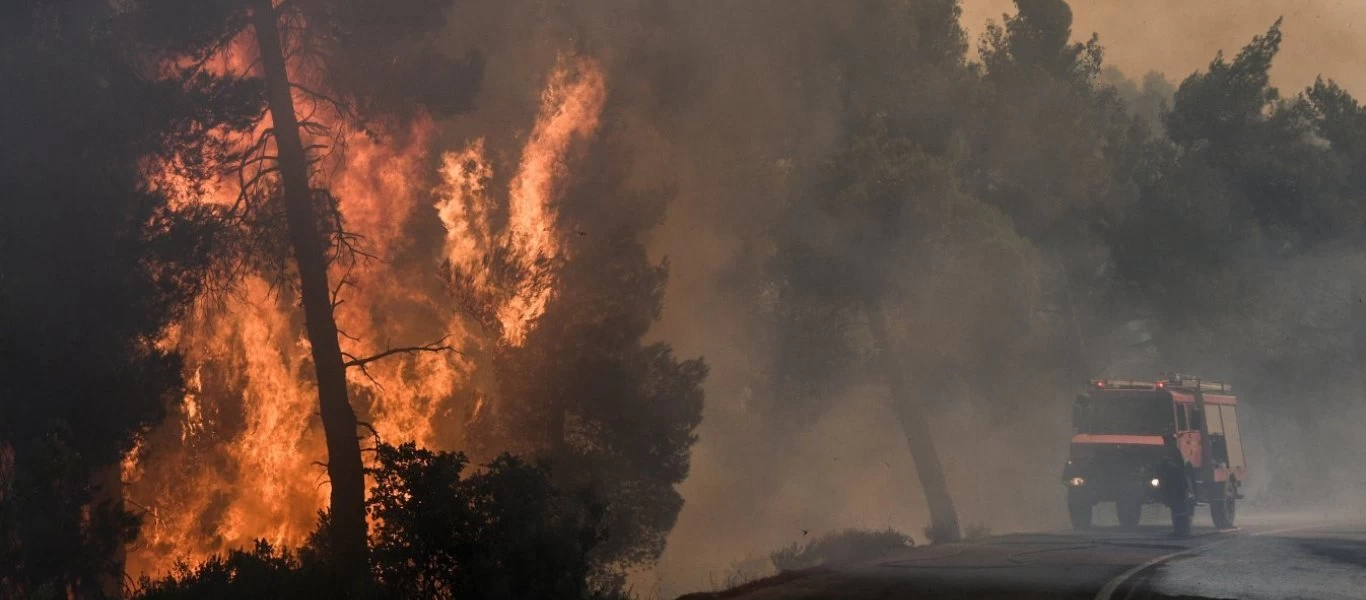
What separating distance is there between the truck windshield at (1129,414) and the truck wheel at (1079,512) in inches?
65.4

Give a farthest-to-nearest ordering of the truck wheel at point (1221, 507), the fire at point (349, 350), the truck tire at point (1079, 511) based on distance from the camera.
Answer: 1. the truck wheel at point (1221, 507)
2. the truck tire at point (1079, 511)
3. the fire at point (349, 350)

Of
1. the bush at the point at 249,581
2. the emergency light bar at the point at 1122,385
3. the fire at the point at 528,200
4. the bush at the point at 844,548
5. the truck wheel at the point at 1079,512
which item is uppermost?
the fire at the point at 528,200

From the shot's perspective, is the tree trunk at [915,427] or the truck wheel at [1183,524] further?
the tree trunk at [915,427]

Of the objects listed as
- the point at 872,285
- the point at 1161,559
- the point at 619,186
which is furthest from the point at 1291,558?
the point at 619,186

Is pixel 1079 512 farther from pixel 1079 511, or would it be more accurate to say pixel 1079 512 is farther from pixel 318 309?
pixel 318 309

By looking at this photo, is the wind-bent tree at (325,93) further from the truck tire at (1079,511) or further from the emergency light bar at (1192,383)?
the emergency light bar at (1192,383)

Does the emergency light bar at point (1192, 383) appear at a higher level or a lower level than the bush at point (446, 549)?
higher

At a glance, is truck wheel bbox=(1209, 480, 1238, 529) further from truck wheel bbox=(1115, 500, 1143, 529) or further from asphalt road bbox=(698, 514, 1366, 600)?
asphalt road bbox=(698, 514, 1366, 600)

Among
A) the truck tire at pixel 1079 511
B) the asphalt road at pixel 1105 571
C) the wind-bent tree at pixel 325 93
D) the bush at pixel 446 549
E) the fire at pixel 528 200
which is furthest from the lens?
the truck tire at pixel 1079 511

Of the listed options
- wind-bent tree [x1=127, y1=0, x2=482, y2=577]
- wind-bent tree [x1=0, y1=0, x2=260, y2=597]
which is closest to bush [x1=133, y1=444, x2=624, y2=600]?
wind-bent tree [x1=127, y1=0, x2=482, y2=577]

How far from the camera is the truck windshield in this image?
3116cm

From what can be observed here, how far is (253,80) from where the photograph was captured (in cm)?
1928

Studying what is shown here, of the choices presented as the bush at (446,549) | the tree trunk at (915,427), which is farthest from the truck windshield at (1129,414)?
the bush at (446,549)

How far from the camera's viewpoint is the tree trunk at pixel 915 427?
107ft
